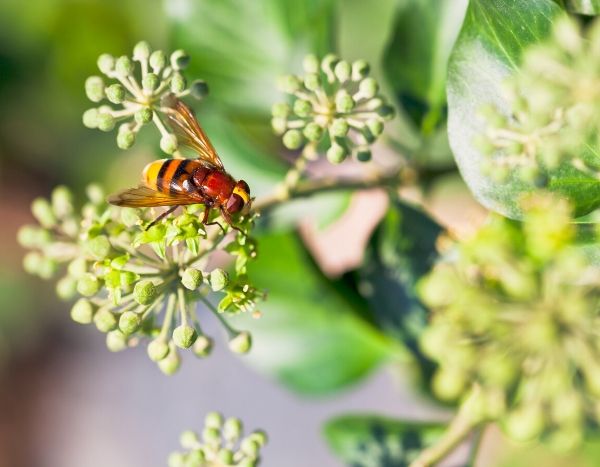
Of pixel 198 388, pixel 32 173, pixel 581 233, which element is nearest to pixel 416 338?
pixel 581 233

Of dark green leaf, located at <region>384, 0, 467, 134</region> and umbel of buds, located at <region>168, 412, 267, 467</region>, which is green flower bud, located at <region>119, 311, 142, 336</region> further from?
dark green leaf, located at <region>384, 0, 467, 134</region>

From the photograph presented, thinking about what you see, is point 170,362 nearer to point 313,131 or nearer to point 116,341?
point 116,341

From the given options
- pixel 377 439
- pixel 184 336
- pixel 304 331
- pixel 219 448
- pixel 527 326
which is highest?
pixel 184 336

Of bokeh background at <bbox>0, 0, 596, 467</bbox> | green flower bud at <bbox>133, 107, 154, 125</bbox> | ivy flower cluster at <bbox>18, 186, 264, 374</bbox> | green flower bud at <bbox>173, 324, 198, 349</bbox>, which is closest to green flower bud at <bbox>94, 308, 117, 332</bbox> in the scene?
ivy flower cluster at <bbox>18, 186, 264, 374</bbox>

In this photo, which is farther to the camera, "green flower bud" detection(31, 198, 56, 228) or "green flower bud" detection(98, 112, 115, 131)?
"green flower bud" detection(31, 198, 56, 228)

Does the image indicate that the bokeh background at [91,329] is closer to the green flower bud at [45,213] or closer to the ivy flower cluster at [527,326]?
the green flower bud at [45,213]

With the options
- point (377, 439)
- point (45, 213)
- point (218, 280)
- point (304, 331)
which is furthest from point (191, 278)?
point (304, 331)
